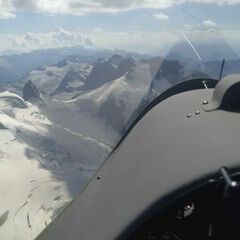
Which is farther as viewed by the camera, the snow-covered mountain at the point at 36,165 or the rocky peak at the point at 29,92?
the rocky peak at the point at 29,92

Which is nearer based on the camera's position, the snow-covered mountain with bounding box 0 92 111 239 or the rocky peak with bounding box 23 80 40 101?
the snow-covered mountain with bounding box 0 92 111 239

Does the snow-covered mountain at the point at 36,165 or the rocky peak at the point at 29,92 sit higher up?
the snow-covered mountain at the point at 36,165

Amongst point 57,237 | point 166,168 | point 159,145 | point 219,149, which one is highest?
point 219,149

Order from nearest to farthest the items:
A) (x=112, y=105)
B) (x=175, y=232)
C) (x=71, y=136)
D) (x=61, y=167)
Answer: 1. (x=175, y=232)
2. (x=61, y=167)
3. (x=71, y=136)
4. (x=112, y=105)

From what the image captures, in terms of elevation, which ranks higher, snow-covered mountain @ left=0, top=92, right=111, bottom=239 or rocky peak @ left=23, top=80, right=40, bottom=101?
snow-covered mountain @ left=0, top=92, right=111, bottom=239

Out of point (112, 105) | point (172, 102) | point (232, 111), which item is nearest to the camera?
point (232, 111)

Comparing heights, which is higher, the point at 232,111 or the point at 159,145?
the point at 232,111

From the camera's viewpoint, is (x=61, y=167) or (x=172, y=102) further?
(x=61, y=167)

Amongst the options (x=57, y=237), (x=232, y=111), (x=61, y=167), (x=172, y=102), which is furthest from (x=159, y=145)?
(x=61, y=167)

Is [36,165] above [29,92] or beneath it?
above

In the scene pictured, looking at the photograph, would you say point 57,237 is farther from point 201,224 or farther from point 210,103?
point 210,103

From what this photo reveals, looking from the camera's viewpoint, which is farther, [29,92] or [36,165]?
[29,92]
